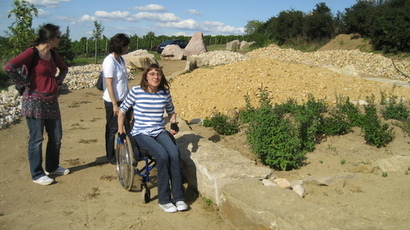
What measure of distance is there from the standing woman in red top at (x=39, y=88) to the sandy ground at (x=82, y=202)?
0.34 meters

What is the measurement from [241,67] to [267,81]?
6.67ft

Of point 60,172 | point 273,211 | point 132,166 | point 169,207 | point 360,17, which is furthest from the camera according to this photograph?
point 360,17

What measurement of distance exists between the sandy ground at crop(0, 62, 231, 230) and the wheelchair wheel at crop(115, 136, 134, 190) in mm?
136

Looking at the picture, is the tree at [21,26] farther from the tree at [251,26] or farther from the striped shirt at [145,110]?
the tree at [251,26]

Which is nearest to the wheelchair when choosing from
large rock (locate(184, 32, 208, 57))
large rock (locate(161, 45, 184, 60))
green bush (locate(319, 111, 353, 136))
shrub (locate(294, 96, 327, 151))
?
shrub (locate(294, 96, 327, 151))

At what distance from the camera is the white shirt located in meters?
4.95

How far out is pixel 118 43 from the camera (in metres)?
4.96

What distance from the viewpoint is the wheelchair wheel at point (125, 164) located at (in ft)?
14.0

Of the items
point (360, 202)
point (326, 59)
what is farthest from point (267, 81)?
point (326, 59)

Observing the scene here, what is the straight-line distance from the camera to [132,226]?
3.81 m

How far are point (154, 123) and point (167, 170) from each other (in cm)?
64

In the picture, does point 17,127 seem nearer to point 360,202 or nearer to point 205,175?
point 205,175

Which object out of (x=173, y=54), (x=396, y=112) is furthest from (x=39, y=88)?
(x=173, y=54)

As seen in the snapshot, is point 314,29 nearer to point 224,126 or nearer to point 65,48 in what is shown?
point 65,48
